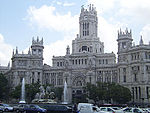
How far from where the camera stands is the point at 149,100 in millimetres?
103125

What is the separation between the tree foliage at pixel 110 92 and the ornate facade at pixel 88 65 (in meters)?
11.6

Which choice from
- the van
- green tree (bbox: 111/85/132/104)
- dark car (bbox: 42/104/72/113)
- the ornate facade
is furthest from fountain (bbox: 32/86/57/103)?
the van

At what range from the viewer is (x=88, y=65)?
405 ft

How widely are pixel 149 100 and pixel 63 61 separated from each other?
159ft

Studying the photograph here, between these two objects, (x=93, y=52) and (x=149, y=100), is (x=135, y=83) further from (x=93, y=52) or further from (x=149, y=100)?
(x=93, y=52)

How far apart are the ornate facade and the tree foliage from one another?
11.6 metres

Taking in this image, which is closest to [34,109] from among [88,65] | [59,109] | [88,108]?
[59,109]

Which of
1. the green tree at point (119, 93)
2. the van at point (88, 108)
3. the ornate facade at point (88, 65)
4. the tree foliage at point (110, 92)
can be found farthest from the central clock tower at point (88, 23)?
the van at point (88, 108)

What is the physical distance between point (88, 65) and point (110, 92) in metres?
31.4

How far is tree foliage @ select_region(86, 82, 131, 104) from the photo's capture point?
93125 millimetres

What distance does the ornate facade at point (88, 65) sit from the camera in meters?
107

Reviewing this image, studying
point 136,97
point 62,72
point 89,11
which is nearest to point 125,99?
point 136,97

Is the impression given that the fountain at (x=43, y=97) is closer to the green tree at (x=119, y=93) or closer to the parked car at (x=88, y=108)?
the green tree at (x=119, y=93)

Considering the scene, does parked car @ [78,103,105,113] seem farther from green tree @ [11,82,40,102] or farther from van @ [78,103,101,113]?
green tree @ [11,82,40,102]
